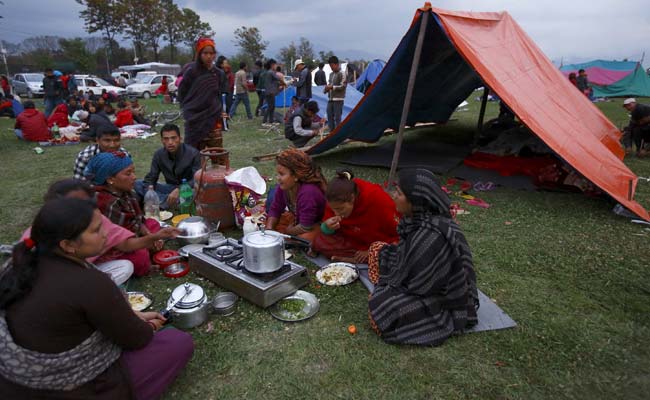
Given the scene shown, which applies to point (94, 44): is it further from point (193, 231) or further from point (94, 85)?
point (193, 231)

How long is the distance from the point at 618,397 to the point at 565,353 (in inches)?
12.8

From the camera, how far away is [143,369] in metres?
1.84

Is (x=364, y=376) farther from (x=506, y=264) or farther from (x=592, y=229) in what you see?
(x=592, y=229)

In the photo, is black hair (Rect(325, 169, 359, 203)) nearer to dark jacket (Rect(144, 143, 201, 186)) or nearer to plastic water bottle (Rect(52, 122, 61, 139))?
dark jacket (Rect(144, 143, 201, 186))

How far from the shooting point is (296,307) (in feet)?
8.80

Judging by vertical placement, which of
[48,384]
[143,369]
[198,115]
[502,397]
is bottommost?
[502,397]

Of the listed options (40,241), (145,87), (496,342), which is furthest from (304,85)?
(145,87)

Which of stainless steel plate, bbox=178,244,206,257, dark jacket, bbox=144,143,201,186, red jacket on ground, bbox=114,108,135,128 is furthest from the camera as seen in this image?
red jacket on ground, bbox=114,108,135,128

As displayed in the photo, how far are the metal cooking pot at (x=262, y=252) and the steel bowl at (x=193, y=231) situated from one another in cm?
104

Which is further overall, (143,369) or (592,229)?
(592,229)


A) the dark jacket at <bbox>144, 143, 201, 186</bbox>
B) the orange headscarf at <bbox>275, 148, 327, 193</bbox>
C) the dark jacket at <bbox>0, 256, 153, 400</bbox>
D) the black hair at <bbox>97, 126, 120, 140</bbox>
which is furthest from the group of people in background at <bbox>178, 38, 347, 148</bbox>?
the dark jacket at <bbox>0, 256, 153, 400</bbox>

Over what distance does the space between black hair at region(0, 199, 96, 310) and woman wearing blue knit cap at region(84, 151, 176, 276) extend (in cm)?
123

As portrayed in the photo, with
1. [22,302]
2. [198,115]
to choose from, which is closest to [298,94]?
[198,115]

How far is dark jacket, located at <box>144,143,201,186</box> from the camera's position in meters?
4.25
